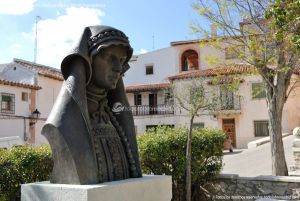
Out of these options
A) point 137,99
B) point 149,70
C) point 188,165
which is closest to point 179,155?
point 188,165

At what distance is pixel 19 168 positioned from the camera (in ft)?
16.6

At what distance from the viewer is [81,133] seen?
2.67 metres

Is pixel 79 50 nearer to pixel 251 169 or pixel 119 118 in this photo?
pixel 119 118

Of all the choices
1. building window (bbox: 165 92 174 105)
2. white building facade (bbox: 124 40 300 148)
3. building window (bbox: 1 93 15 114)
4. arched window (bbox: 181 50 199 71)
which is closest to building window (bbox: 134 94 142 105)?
white building facade (bbox: 124 40 300 148)

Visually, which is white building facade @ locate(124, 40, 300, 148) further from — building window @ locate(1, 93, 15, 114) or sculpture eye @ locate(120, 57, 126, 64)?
sculpture eye @ locate(120, 57, 126, 64)

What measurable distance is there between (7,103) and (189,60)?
54.4 ft

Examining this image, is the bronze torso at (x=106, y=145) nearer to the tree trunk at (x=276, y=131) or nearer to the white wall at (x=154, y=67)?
the tree trunk at (x=276, y=131)

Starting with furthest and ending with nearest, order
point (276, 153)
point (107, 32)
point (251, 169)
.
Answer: point (251, 169), point (276, 153), point (107, 32)

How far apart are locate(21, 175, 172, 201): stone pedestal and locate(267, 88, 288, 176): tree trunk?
6587mm

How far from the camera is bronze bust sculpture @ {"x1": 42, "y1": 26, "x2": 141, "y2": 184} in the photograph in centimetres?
264

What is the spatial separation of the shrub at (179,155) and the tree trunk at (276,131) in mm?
1657

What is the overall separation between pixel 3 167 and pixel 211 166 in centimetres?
469

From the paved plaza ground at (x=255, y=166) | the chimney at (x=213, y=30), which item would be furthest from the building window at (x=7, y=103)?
the chimney at (x=213, y=30)

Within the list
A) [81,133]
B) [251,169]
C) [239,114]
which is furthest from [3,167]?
[239,114]
